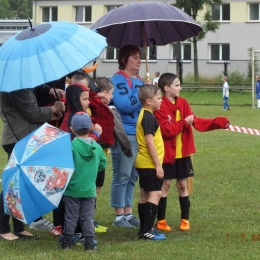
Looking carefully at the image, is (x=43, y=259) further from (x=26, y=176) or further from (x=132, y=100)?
(x=132, y=100)

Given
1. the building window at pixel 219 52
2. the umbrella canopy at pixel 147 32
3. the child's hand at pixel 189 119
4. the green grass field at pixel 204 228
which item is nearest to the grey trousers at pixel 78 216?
the green grass field at pixel 204 228

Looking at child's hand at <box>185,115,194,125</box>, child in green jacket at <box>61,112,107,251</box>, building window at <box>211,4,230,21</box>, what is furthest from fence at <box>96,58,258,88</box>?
child in green jacket at <box>61,112,107,251</box>

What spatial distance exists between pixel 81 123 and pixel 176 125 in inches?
51.7

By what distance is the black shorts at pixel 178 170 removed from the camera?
7.72 m

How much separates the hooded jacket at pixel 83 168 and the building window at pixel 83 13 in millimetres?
53052

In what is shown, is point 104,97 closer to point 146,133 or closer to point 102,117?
point 102,117

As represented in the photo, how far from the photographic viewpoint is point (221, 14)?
54.2 m

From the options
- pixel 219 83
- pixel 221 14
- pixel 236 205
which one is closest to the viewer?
pixel 236 205

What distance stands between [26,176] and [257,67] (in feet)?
135

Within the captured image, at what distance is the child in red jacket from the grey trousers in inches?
49.7

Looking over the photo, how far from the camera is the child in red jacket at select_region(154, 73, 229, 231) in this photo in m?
7.53

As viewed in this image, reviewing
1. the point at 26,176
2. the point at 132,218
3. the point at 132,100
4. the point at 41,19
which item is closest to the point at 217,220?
the point at 132,218

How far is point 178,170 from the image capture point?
7.78 m

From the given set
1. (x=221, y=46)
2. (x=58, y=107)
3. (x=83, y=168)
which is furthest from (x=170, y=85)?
(x=221, y=46)
